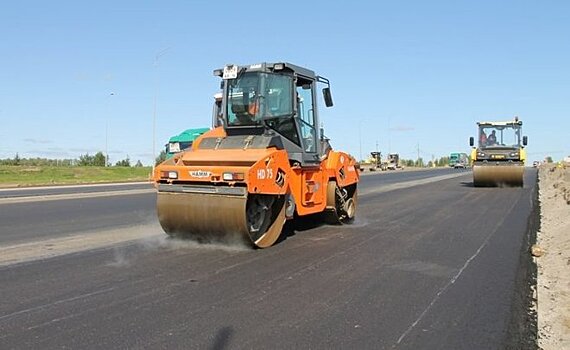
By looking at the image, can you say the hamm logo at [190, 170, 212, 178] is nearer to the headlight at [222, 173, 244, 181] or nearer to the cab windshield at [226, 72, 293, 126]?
the headlight at [222, 173, 244, 181]

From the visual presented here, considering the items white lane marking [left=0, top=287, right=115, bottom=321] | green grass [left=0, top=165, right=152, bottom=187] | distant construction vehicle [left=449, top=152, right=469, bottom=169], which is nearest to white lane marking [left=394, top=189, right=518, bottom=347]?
white lane marking [left=0, top=287, right=115, bottom=321]

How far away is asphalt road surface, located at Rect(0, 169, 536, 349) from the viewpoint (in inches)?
199

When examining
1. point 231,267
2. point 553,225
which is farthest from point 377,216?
point 231,267

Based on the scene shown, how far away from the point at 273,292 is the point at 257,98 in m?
4.90

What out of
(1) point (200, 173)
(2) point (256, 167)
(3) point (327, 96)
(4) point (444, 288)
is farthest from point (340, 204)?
(4) point (444, 288)

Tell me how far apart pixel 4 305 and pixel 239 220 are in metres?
3.77

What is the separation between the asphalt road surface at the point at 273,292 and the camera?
199 inches

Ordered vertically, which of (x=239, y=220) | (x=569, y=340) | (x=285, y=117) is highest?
(x=285, y=117)

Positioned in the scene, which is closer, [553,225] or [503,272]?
[503,272]

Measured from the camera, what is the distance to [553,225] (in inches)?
512

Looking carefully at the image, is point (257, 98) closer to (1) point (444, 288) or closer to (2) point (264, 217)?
(2) point (264, 217)

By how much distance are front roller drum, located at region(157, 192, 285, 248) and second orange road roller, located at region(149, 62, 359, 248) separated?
16 millimetres

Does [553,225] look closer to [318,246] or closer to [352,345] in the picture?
[318,246]

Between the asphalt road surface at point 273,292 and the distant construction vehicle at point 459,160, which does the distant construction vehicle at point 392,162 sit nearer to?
the distant construction vehicle at point 459,160
